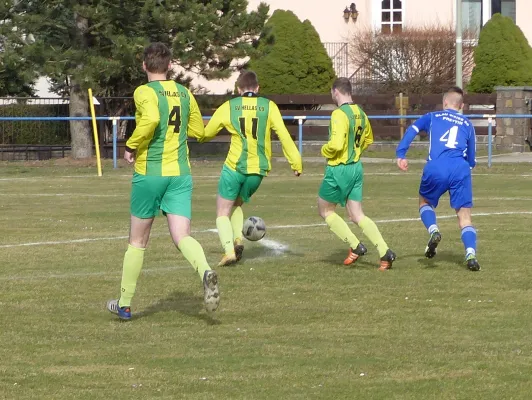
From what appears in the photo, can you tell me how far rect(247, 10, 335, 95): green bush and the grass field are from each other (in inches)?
796

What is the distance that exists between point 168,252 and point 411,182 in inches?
412

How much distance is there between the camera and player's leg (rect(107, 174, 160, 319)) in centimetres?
880

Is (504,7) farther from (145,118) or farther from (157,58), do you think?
(145,118)

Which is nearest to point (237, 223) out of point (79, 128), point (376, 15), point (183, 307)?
point (183, 307)

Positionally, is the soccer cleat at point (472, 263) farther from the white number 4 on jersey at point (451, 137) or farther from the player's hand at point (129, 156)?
the player's hand at point (129, 156)

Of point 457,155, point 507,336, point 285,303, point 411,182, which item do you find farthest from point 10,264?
point 411,182

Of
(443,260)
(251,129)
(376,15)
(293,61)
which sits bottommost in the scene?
(443,260)

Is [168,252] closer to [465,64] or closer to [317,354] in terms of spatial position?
[317,354]

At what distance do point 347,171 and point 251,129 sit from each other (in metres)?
0.99

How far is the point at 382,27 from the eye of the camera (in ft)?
125

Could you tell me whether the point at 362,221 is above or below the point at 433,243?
above

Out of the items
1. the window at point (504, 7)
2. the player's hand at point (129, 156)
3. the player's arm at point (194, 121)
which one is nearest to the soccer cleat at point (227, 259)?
the player's arm at point (194, 121)

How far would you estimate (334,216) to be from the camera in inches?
468

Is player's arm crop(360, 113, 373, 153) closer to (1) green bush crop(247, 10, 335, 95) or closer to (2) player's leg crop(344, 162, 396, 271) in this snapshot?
(2) player's leg crop(344, 162, 396, 271)
